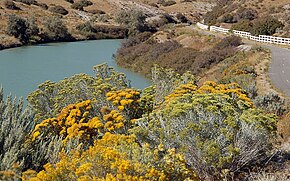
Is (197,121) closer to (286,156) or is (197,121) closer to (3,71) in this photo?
(286,156)

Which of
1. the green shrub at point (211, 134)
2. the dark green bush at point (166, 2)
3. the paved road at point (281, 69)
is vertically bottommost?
the dark green bush at point (166, 2)

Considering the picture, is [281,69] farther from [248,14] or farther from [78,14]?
[78,14]

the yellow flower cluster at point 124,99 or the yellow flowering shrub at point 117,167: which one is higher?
the yellow flowering shrub at point 117,167

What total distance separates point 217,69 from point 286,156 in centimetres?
2360

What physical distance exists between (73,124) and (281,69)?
20.1 metres

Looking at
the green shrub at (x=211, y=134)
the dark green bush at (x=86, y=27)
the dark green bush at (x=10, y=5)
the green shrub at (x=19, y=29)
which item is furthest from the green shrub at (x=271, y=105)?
the dark green bush at (x=10, y=5)

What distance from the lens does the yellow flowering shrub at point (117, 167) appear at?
550cm

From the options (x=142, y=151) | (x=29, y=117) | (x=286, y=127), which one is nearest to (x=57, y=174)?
(x=142, y=151)

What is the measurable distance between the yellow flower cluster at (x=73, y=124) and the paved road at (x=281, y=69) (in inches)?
465

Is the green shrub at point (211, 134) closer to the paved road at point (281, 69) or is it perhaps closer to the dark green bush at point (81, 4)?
the paved road at point (281, 69)

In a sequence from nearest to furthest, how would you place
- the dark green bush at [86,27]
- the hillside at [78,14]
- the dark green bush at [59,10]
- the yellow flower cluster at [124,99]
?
the yellow flower cluster at [124,99], the hillside at [78,14], the dark green bush at [86,27], the dark green bush at [59,10]

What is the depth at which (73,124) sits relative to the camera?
948 cm

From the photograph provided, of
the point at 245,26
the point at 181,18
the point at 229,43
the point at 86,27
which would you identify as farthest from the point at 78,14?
the point at 229,43

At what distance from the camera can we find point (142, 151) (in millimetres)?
6246
